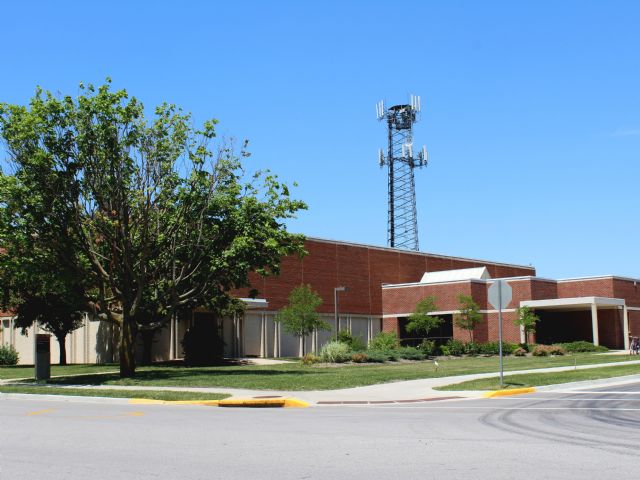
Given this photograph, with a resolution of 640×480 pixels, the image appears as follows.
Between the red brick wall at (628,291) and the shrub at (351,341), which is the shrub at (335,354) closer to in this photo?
the shrub at (351,341)

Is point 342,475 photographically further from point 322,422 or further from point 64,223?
point 64,223

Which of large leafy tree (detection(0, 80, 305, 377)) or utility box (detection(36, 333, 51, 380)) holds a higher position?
large leafy tree (detection(0, 80, 305, 377))

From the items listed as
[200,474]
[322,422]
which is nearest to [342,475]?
[200,474]

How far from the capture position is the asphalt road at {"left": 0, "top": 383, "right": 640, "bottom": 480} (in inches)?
339

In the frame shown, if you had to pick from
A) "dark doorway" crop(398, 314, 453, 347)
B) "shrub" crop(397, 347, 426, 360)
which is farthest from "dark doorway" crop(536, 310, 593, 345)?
"shrub" crop(397, 347, 426, 360)

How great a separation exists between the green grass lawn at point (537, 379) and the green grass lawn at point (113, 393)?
6.91 metres

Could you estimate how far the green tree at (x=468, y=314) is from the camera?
53562 millimetres

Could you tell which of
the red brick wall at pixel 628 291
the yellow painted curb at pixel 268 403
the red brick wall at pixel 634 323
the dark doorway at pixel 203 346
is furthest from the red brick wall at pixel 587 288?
the yellow painted curb at pixel 268 403

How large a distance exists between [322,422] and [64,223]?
1663 centimetres

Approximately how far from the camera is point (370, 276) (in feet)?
214

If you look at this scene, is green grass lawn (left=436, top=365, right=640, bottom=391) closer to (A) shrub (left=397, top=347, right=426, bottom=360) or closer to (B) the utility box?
(B) the utility box

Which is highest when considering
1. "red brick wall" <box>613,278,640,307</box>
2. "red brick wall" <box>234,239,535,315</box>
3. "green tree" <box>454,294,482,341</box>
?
"red brick wall" <box>234,239,535,315</box>

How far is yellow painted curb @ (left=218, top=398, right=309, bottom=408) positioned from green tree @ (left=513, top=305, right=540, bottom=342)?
Answer: 35989 millimetres

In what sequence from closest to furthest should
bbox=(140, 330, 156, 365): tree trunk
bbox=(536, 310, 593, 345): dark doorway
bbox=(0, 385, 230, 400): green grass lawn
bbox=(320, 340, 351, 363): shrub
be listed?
bbox=(0, 385, 230, 400): green grass lawn
bbox=(320, 340, 351, 363): shrub
bbox=(140, 330, 156, 365): tree trunk
bbox=(536, 310, 593, 345): dark doorway
